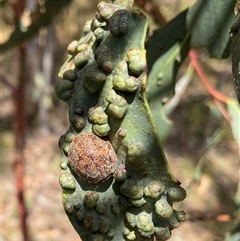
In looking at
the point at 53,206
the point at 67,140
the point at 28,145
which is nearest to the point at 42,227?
the point at 53,206

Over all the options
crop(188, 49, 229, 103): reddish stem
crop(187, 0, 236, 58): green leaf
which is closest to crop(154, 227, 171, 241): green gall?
crop(187, 0, 236, 58): green leaf

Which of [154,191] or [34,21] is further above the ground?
[34,21]

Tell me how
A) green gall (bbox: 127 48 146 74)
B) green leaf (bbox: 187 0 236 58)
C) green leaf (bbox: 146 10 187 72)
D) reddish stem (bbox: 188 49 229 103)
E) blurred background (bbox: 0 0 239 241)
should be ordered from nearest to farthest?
green gall (bbox: 127 48 146 74) < green leaf (bbox: 187 0 236 58) < green leaf (bbox: 146 10 187 72) < reddish stem (bbox: 188 49 229 103) < blurred background (bbox: 0 0 239 241)

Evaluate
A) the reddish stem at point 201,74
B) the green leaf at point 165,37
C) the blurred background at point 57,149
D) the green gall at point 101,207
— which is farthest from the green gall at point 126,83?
the blurred background at point 57,149

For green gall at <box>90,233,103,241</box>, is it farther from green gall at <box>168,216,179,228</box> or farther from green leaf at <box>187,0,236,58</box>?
green leaf at <box>187,0,236,58</box>

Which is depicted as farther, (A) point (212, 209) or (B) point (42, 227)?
(A) point (212, 209)

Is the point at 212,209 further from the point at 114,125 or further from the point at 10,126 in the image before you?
the point at 114,125

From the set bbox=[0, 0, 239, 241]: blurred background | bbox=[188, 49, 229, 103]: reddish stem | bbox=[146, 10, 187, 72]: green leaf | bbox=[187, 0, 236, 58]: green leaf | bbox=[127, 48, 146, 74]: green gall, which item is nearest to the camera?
bbox=[127, 48, 146, 74]: green gall
